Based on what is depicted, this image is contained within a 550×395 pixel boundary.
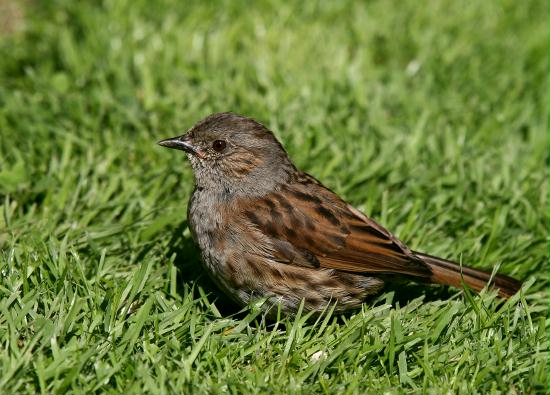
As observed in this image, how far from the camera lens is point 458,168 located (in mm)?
6074

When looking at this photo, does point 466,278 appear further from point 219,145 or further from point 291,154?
point 291,154

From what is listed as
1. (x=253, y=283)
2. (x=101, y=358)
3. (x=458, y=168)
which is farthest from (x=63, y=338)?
(x=458, y=168)

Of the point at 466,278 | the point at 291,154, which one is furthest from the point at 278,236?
the point at 291,154

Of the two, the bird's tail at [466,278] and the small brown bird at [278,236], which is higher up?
the small brown bird at [278,236]

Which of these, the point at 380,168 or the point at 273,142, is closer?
the point at 273,142

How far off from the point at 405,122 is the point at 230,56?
164 cm

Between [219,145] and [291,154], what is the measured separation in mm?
1282

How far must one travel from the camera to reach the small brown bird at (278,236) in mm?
4574

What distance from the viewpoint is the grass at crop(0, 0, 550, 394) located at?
406 centimetres

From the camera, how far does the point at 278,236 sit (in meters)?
4.62

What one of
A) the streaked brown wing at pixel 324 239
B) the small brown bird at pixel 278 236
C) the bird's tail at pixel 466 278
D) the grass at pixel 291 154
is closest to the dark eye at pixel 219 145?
the small brown bird at pixel 278 236

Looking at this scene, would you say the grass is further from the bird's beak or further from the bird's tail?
the bird's beak

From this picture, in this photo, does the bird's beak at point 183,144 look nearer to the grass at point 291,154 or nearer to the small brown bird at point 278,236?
the small brown bird at point 278,236

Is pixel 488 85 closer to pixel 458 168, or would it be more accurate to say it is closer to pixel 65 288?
pixel 458 168
